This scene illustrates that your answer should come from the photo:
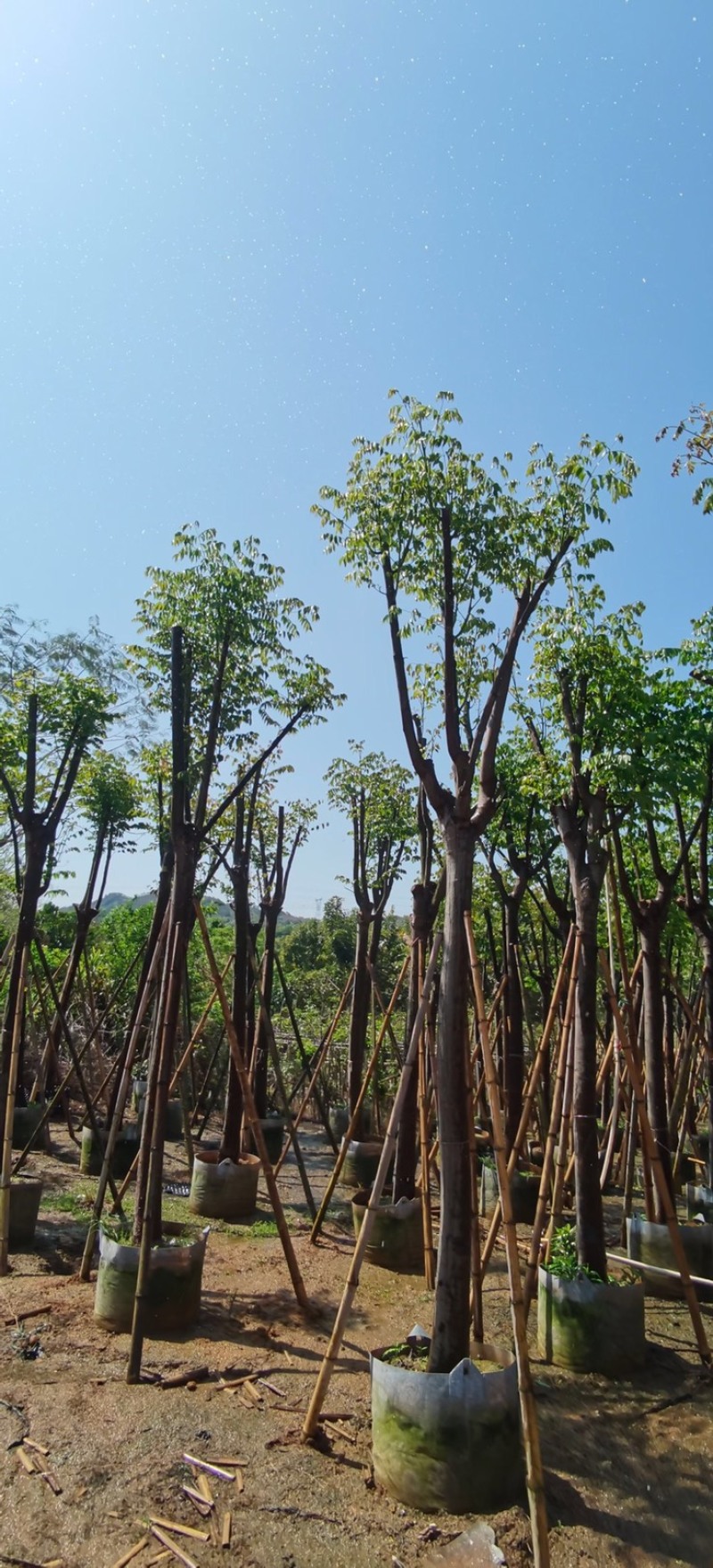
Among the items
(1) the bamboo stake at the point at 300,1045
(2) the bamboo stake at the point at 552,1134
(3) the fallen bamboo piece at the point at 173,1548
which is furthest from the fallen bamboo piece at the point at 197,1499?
(1) the bamboo stake at the point at 300,1045

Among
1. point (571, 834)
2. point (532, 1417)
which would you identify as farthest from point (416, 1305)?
point (571, 834)

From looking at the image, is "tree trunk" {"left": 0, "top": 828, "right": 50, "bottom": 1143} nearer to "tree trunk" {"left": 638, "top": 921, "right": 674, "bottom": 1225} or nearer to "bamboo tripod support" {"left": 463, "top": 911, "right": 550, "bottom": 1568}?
"bamboo tripod support" {"left": 463, "top": 911, "right": 550, "bottom": 1568}

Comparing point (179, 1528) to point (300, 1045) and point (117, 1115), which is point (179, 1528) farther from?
point (300, 1045)

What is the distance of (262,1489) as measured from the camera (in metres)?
4.28

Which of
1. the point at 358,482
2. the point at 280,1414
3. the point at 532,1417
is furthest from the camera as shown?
the point at 358,482

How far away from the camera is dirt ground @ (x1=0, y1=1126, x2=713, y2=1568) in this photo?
394 cm

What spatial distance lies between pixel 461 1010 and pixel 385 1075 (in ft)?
42.5

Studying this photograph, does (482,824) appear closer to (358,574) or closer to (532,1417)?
(358,574)

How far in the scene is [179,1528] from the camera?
3922 millimetres

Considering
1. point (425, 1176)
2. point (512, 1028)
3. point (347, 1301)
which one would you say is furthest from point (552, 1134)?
point (512, 1028)

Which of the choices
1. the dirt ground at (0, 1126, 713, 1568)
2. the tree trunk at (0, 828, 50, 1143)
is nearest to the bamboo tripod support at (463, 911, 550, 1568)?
the dirt ground at (0, 1126, 713, 1568)

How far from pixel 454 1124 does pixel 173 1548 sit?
7.42 ft

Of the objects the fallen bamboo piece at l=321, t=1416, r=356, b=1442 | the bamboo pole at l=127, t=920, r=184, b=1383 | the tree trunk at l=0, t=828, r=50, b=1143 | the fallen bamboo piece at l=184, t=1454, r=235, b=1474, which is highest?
the tree trunk at l=0, t=828, r=50, b=1143

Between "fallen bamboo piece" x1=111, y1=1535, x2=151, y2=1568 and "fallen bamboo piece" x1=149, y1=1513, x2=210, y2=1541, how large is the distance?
8 centimetres
